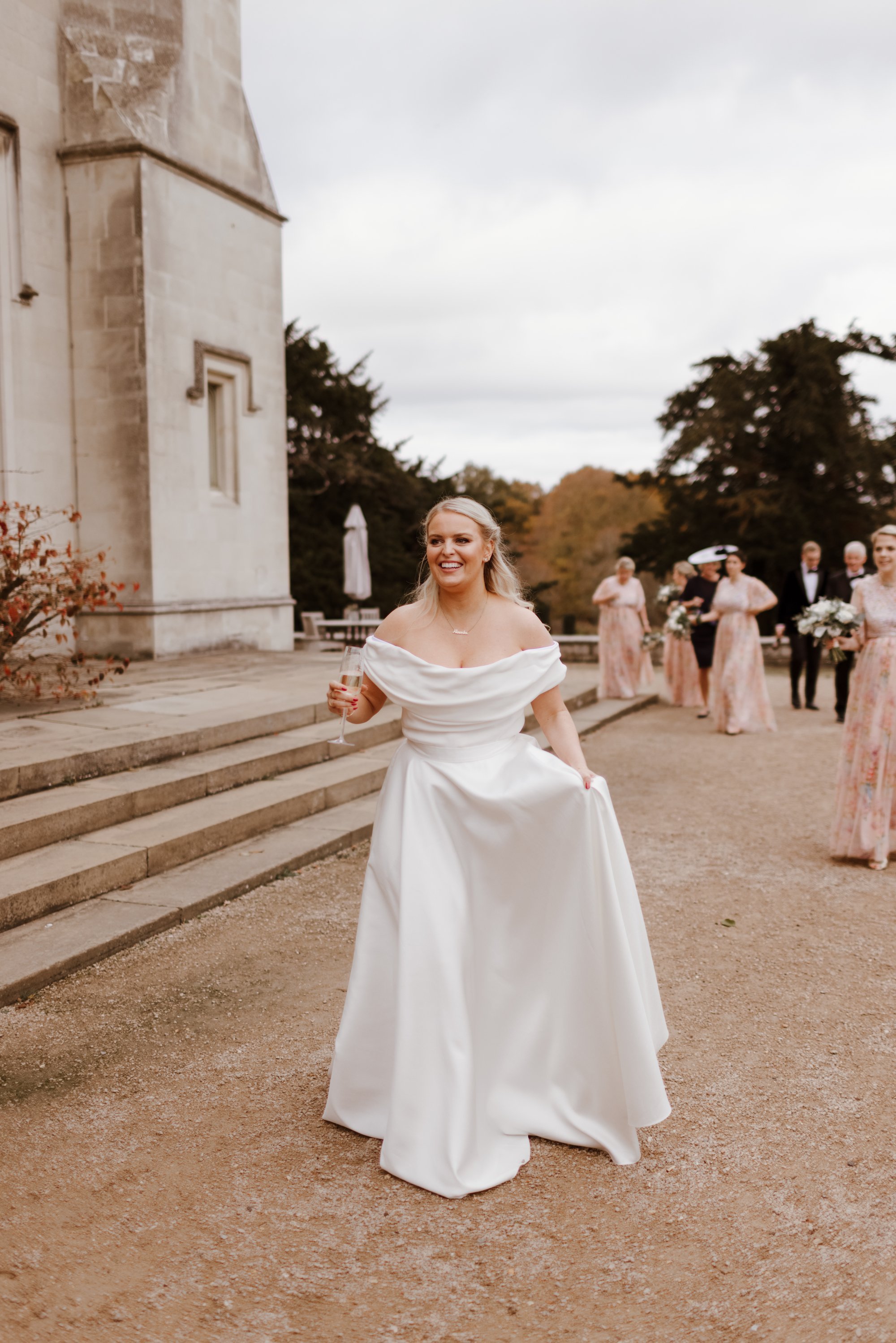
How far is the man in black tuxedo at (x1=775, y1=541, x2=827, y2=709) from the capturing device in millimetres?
13242

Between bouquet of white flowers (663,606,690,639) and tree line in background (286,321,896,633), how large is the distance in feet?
49.2

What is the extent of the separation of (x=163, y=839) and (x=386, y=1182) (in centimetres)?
332

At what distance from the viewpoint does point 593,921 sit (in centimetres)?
313

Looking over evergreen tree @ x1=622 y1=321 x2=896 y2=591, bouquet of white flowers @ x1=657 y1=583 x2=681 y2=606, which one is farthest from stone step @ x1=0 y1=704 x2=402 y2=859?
evergreen tree @ x1=622 y1=321 x2=896 y2=591

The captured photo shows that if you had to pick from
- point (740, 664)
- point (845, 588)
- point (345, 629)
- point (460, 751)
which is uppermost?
point (845, 588)

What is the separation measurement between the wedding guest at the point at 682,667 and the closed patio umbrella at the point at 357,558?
7.44 meters

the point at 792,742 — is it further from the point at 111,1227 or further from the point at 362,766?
the point at 111,1227

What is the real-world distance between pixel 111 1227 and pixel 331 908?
280cm

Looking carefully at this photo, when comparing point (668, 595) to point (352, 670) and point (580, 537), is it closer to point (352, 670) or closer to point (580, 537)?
point (352, 670)

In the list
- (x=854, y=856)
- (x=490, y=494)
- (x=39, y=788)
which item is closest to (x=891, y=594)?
(x=854, y=856)

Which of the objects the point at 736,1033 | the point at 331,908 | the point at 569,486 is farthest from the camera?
the point at 569,486

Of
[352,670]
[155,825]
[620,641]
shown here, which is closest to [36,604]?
[155,825]

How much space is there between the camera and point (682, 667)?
14938 mm

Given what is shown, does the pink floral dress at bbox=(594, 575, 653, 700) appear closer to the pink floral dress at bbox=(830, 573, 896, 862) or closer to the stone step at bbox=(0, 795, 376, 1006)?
the pink floral dress at bbox=(830, 573, 896, 862)
